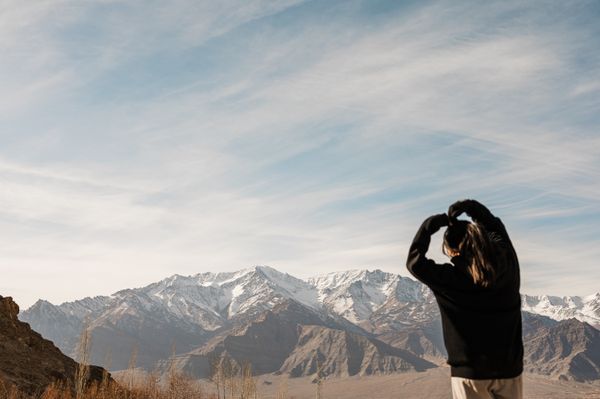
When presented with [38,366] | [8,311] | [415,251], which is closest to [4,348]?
[38,366]

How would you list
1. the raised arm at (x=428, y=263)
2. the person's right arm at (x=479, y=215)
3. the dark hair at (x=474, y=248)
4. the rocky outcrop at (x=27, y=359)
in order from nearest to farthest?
the dark hair at (x=474, y=248), the raised arm at (x=428, y=263), the person's right arm at (x=479, y=215), the rocky outcrop at (x=27, y=359)

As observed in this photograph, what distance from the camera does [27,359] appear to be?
656 inches

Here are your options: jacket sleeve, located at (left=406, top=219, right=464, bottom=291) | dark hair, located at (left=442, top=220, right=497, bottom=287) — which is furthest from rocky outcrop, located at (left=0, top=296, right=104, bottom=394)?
dark hair, located at (left=442, top=220, right=497, bottom=287)

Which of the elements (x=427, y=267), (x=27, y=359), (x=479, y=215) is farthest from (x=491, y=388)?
(x=27, y=359)

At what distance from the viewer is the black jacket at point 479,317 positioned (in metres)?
3.57

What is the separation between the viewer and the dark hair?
11.6 ft

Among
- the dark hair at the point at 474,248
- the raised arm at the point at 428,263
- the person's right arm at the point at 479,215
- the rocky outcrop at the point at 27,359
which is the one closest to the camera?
the dark hair at the point at 474,248

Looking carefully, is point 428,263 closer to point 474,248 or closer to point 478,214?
point 474,248

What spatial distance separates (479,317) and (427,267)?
1.42ft

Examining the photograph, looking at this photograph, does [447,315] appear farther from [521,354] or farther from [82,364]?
[82,364]

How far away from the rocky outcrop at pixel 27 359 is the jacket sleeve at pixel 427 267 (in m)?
12.7

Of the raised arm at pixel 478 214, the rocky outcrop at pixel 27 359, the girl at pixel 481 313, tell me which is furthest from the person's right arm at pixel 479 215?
the rocky outcrop at pixel 27 359

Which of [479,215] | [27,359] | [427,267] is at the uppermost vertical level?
[479,215]

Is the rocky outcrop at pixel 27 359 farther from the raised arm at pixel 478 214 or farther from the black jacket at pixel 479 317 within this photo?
the raised arm at pixel 478 214
